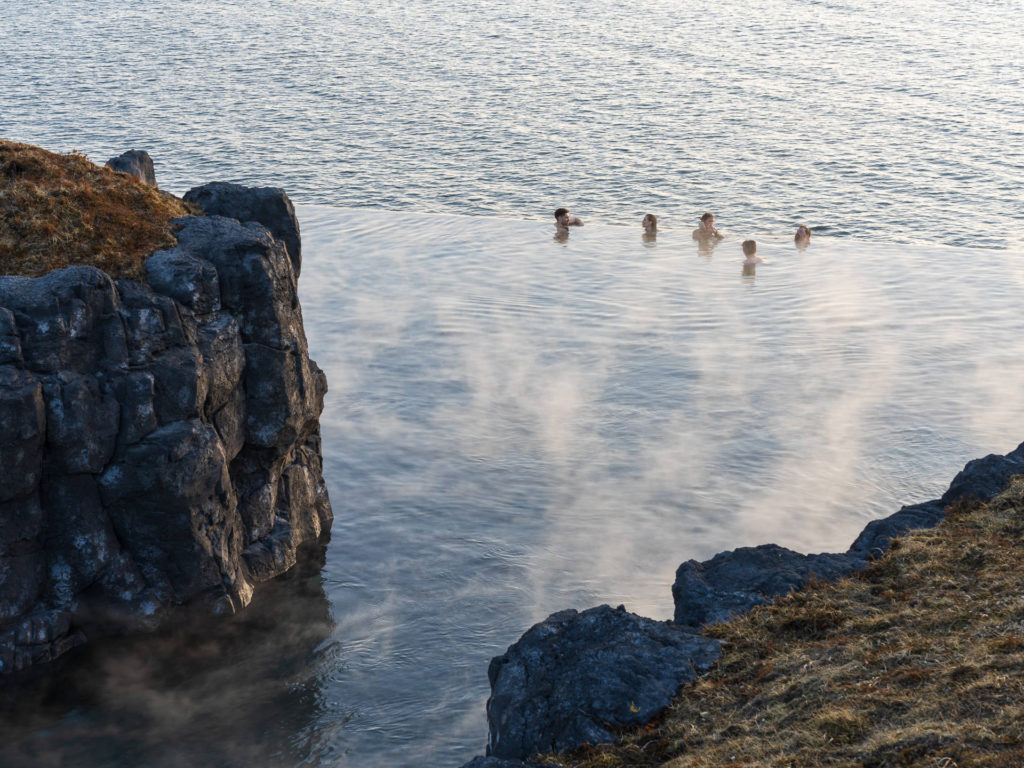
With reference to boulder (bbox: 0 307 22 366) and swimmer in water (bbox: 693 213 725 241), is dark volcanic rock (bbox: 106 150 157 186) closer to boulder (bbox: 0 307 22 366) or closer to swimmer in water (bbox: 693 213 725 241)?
boulder (bbox: 0 307 22 366)

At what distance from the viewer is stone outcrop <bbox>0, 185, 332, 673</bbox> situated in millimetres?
15906

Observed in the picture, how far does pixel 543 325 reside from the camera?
32.5 m

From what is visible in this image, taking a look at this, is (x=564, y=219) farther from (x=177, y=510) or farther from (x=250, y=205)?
(x=177, y=510)

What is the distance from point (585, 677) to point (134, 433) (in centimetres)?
881

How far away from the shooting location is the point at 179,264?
58.3 feet

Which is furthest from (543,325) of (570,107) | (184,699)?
(570,107)

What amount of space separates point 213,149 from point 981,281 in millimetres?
37377

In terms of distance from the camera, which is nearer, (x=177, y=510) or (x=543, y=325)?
(x=177, y=510)

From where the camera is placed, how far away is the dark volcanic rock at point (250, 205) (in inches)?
835

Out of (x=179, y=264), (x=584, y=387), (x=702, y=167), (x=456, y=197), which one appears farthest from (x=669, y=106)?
(x=179, y=264)

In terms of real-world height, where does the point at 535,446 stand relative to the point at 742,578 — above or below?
below

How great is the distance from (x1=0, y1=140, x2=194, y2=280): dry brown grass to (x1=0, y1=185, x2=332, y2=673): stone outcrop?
63 cm

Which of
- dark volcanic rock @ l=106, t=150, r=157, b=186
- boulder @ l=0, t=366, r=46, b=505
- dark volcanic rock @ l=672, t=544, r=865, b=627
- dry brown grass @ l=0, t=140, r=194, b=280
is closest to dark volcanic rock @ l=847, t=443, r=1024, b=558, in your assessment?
dark volcanic rock @ l=672, t=544, r=865, b=627

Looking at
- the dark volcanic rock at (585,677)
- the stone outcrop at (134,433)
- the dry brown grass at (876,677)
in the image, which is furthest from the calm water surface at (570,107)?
the dark volcanic rock at (585,677)
